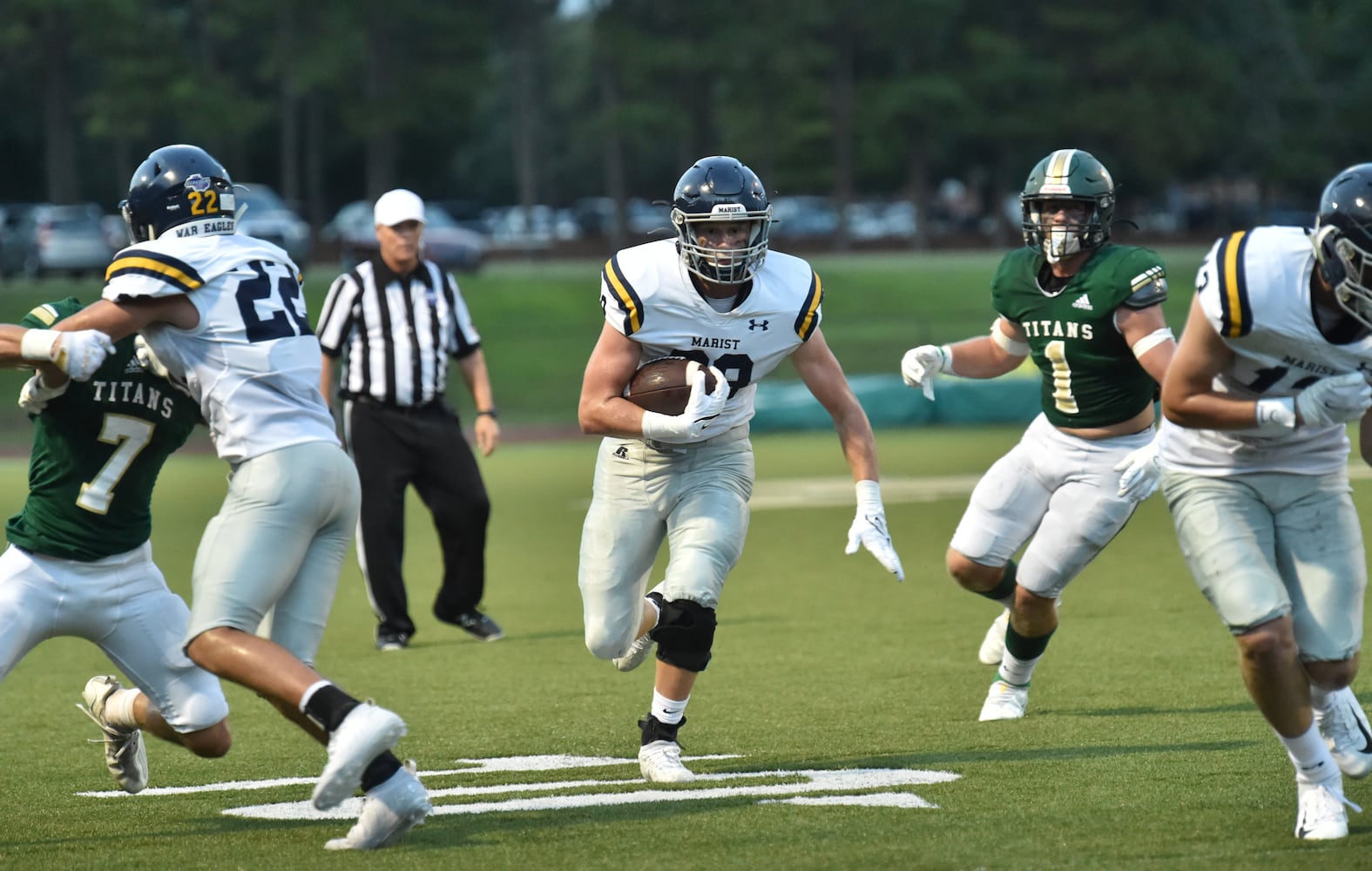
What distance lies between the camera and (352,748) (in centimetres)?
403

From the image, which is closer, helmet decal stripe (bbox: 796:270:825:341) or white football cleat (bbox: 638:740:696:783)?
white football cleat (bbox: 638:740:696:783)

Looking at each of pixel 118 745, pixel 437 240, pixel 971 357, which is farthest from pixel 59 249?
pixel 118 745

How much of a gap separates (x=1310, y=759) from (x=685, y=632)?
1.76m

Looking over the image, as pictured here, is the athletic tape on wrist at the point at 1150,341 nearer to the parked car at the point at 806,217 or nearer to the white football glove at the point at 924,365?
the white football glove at the point at 924,365

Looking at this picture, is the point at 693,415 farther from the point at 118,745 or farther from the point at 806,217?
the point at 806,217

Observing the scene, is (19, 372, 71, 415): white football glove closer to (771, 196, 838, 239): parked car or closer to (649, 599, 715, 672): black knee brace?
(649, 599, 715, 672): black knee brace

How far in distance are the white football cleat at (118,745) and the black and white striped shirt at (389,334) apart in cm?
328

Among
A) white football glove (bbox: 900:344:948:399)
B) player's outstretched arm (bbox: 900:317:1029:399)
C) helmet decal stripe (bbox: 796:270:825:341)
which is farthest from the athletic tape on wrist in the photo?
helmet decal stripe (bbox: 796:270:825:341)

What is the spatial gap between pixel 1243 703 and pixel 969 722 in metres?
0.98

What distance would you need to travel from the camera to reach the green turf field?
425cm

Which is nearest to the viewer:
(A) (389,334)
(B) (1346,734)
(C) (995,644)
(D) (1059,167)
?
(B) (1346,734)

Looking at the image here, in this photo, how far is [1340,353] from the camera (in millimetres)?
4270

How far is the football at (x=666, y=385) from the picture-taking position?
5.26 metres

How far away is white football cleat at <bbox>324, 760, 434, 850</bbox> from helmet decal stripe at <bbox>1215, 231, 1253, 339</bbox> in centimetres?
224
